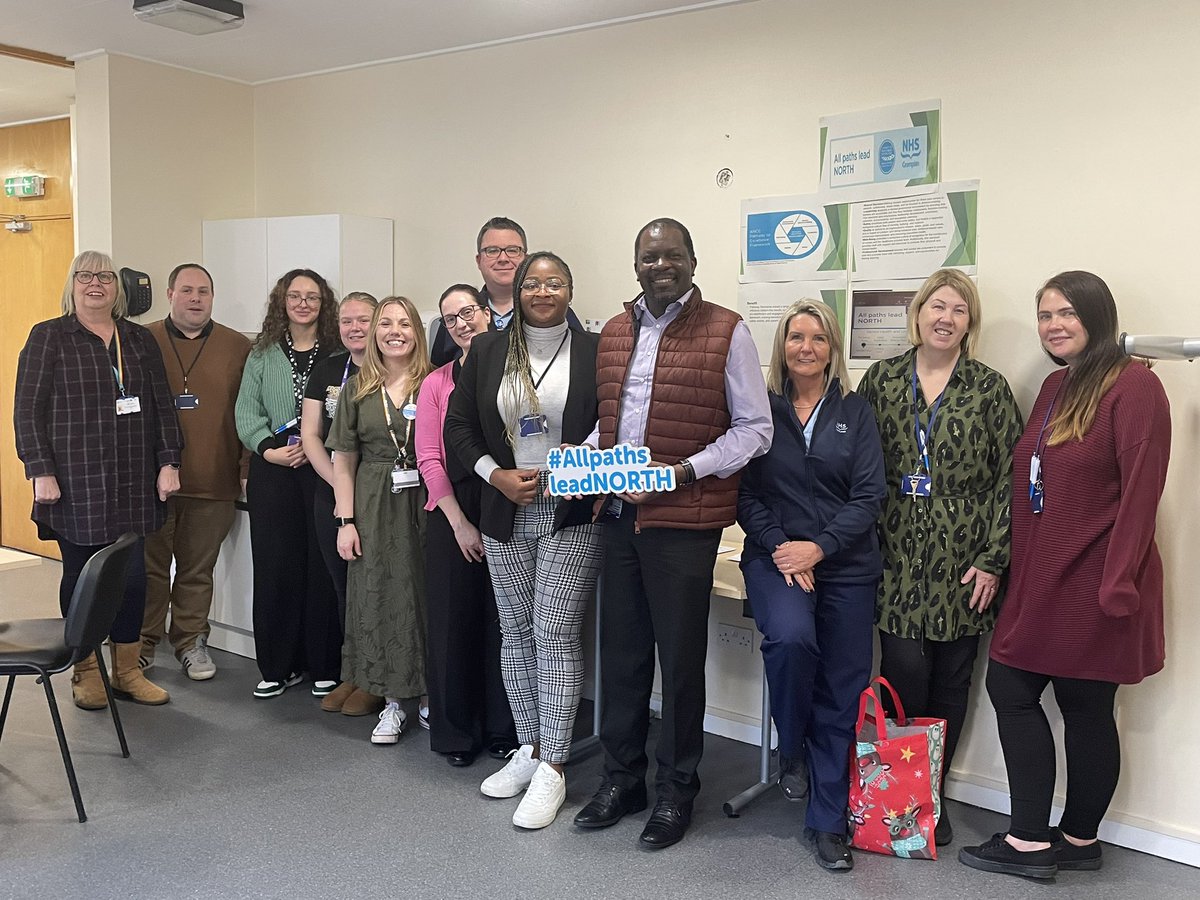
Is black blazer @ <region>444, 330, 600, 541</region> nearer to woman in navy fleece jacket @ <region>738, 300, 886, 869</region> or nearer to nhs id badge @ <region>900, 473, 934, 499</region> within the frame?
woman in navy fleece jacket @ <region>738, 300, 886, 869</region>

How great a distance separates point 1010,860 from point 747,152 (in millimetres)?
2491

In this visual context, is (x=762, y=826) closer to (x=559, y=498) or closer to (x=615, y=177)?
Answer: (x=559, y=498)

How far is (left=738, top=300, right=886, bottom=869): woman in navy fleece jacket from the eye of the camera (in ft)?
9.50

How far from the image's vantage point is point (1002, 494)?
3014 mm

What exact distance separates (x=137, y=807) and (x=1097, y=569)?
9.36ft

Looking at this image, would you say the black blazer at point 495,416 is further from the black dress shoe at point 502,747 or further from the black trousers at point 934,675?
the black trousers at point 934,675

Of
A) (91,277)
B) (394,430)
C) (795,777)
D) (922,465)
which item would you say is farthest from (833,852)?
(91,277)

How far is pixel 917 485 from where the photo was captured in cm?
304

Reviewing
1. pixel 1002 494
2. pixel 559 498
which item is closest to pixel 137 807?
pixel 559 498

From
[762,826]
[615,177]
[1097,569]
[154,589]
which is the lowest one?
[762,826]

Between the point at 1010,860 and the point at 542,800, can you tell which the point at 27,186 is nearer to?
the point at 542,800

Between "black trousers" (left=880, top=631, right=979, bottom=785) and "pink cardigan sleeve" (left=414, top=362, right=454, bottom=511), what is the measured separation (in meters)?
1.46

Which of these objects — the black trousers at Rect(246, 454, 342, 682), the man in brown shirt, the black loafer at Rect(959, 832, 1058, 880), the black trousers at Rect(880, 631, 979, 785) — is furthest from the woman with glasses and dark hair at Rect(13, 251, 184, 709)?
the black loafer at Rect(959, 832, 1058, 880)

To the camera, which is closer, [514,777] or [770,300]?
[514,777]
